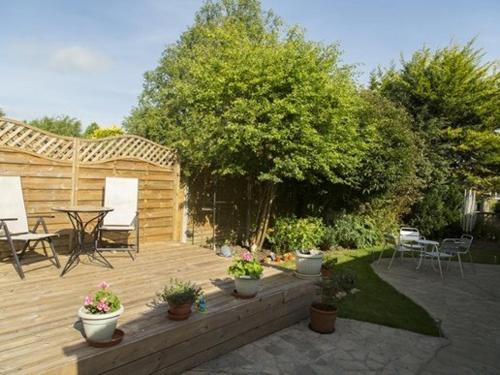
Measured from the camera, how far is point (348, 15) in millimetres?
8125

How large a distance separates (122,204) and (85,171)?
0.73 m

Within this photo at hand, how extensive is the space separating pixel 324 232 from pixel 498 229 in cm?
660

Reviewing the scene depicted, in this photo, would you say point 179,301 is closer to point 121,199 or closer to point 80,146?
point 121,199

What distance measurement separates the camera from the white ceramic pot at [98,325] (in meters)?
2.26

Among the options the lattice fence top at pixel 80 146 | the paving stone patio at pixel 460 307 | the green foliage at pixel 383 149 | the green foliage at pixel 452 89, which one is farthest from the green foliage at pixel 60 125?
the paving stone patio at pixel 460 307

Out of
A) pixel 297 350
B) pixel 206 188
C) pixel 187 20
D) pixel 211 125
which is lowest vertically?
pixel 297 350

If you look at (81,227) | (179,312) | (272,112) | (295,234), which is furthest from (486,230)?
(81,227)

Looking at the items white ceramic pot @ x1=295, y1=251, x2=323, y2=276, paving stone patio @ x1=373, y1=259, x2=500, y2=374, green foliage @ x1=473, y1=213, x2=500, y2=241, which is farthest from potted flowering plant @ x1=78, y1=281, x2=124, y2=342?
green foliage @ x1=473, y1=213, x2=500, y2=241

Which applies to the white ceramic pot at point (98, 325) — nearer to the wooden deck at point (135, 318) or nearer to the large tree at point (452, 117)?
the wooden deck at point (135, 318)

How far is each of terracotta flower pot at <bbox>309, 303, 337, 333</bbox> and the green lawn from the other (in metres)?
0.63

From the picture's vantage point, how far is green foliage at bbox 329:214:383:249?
864cm

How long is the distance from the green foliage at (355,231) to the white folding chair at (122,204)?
16.1 feet

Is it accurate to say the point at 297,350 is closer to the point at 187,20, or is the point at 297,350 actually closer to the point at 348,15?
the point at 348,15

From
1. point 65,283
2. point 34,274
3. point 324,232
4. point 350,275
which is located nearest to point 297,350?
point 350,275
